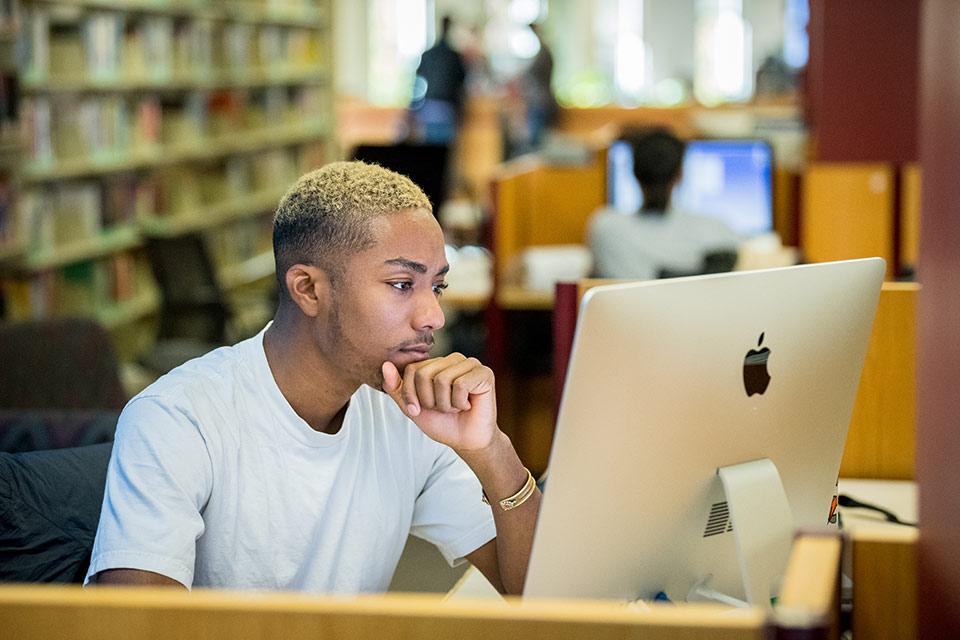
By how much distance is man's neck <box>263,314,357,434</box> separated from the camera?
1.35m

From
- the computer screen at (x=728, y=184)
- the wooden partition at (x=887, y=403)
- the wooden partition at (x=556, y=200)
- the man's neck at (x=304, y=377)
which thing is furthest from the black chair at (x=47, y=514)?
the computer screen at (x=728, y=184)

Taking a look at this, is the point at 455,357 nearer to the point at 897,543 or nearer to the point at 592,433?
the point at 592,433

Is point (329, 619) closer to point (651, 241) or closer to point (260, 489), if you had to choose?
point (260, 489)

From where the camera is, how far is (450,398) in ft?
4.11

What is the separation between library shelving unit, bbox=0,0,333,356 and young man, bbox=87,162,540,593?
287 cm

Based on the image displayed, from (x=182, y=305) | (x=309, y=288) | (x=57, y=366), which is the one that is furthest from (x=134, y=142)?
(x=309, y=288)

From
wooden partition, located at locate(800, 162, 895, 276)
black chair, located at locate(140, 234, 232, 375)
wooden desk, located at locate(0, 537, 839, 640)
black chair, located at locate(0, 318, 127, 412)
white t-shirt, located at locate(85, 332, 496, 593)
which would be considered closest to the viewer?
wooden desk, located at locate(0, 537, 839, 640)

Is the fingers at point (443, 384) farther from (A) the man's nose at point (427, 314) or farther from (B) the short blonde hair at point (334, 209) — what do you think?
(B) the short blonde hair at point (334, 209)

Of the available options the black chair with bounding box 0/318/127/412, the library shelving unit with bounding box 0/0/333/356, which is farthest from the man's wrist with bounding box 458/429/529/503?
the library shelving unit with bounding box 0/0/333/356

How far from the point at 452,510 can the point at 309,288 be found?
355 mm

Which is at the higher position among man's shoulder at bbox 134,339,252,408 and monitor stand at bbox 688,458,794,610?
man's shoulder at bbox 134,339,252,408

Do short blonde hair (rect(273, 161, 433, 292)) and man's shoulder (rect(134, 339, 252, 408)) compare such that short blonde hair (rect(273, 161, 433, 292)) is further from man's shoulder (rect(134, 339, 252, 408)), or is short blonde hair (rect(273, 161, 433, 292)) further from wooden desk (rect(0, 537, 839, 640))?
wooden desk (rect(0, 537, 839, 640))

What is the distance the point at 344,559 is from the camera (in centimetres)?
137

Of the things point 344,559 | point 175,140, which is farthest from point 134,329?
point 344,559
